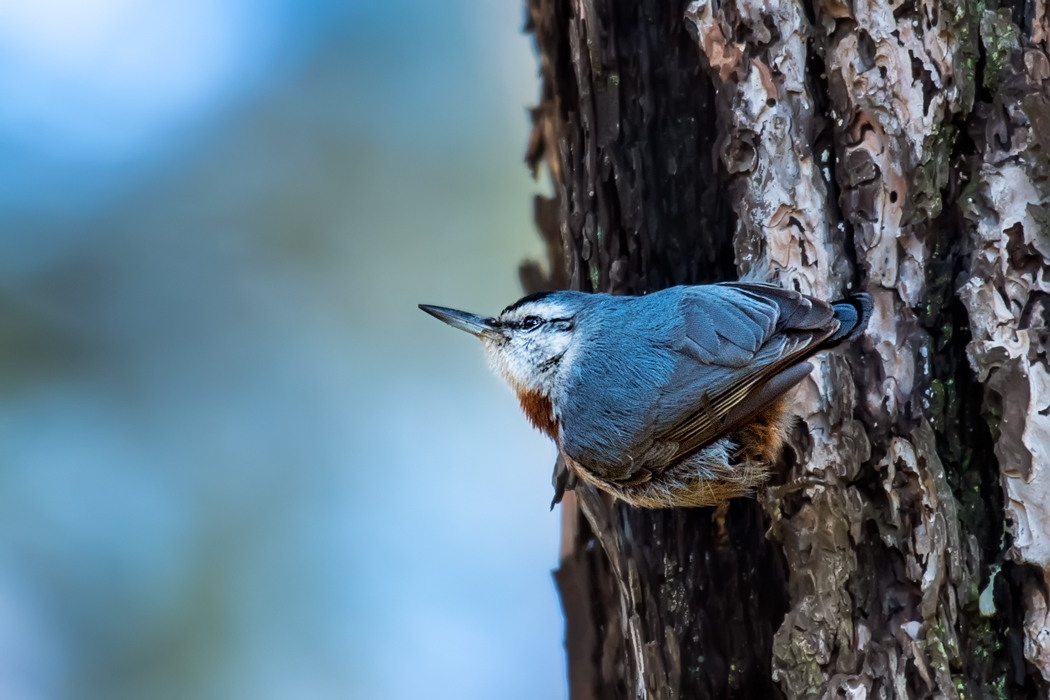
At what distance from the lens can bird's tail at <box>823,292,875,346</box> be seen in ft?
6.68

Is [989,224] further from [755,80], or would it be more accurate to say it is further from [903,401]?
[755,80]

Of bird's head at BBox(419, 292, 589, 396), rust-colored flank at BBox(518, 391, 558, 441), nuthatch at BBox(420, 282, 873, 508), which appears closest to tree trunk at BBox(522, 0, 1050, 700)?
nuthatch at BBox(420, 282, 873, 508)

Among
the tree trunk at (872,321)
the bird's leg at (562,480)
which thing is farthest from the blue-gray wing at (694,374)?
the bird's leg at (562,480)

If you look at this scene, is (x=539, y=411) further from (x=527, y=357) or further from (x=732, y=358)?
(x=732, y=358)

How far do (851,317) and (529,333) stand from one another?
0.90 metres

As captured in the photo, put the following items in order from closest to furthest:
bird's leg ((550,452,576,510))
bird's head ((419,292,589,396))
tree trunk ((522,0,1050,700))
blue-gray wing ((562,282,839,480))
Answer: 1. tree trunk ((522,0,1050,700))
2. blue-gray wing ((562,282,839,480))
3. bird's head ((419,292,589,396))
4. bird's leg ((550,452,576,510))

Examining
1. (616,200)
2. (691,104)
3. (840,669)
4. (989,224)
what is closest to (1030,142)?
(989,224)

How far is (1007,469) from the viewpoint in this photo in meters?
2.01

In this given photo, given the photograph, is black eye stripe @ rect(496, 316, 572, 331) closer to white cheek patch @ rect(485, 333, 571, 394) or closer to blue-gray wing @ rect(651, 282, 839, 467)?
white cheek patch @ rect(485, 333, 571, 394)

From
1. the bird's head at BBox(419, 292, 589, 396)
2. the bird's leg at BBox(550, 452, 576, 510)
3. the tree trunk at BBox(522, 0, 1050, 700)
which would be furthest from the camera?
the bird's leg at BBox(550, 452, 576, 510)

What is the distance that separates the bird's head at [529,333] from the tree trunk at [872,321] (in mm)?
240

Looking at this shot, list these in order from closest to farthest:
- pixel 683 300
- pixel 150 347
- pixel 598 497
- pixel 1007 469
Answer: pixel 1007 469 < pixel 683 300 < pixel 598 497 < pixel 150 347

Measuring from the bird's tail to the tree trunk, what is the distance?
0.16 metres

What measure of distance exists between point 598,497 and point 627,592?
0.29 m
